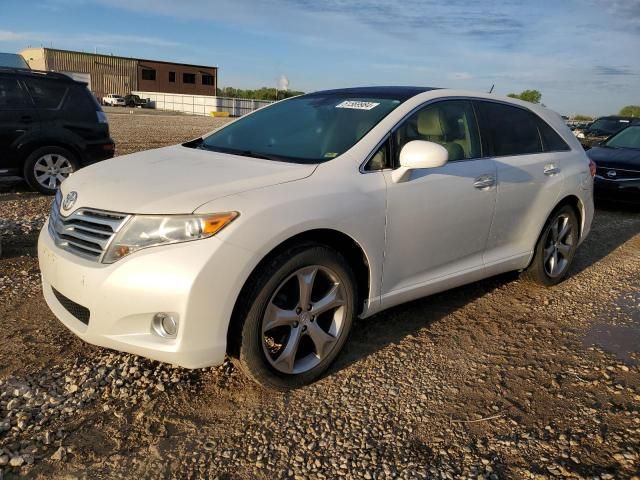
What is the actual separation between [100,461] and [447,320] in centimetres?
259

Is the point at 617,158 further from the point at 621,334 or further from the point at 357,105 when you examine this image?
the point at 357,105

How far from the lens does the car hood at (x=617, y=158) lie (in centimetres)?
874

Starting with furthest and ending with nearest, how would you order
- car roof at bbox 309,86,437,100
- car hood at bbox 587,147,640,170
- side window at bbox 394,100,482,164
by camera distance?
car hood at bbox 587,147,640,170, car roof at bbox 309,86,437,100, side window at bbox 394,100,482,164

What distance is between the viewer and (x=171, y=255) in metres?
2.54

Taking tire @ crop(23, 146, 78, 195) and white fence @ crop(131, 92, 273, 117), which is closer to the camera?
tire @ crop(23, 146, 78, 195)

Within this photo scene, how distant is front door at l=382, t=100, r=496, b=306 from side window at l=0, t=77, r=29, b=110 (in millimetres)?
6333

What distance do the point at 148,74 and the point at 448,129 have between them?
62.1 m

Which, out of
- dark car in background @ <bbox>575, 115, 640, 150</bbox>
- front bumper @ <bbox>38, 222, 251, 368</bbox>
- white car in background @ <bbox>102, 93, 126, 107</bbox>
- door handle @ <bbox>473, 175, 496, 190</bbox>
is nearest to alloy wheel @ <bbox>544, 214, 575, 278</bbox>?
door handle @ <bbox>473, 175, 496, 190</bbox>

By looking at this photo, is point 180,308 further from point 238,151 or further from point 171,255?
point 238,151

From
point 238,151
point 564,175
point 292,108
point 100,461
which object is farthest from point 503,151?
point 100,461

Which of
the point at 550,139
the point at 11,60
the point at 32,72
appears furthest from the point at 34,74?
the point at 11,60

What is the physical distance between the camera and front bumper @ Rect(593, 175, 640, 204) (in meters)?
8.64

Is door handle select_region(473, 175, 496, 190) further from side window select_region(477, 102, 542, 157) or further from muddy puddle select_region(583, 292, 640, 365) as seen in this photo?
muddy puddle select_region(583, 292, 640, 365)

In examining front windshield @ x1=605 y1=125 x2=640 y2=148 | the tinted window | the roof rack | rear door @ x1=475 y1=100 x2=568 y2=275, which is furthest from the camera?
front windshield @ x1=605 y1=125 x2=640 y2=148
